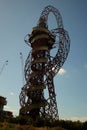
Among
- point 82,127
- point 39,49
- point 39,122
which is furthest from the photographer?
point 39,49

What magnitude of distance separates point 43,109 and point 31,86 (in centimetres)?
596

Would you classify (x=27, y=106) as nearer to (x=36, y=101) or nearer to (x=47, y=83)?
(x=36, y=101)

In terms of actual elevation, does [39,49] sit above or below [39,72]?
above

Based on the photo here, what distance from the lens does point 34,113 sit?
6016 centimetres

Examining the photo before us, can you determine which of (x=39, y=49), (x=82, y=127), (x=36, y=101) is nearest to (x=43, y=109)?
(x=36, y=101)

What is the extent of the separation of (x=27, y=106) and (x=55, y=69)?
10.9 metres

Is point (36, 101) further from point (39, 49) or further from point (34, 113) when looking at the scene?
point (39, 49)

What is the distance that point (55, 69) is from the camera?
207ft

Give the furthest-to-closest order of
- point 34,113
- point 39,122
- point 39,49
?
point 39,49, point 34,113, point 39,122

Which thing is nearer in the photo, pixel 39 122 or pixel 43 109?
pixel 39 122

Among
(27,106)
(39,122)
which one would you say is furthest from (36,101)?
(39,122)

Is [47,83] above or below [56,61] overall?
below

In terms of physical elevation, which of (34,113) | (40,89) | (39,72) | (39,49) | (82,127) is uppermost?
(39,49)

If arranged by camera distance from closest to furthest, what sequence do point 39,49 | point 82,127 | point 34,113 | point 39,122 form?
point 82,127
point 39,122
point 34,113
point 39,49
